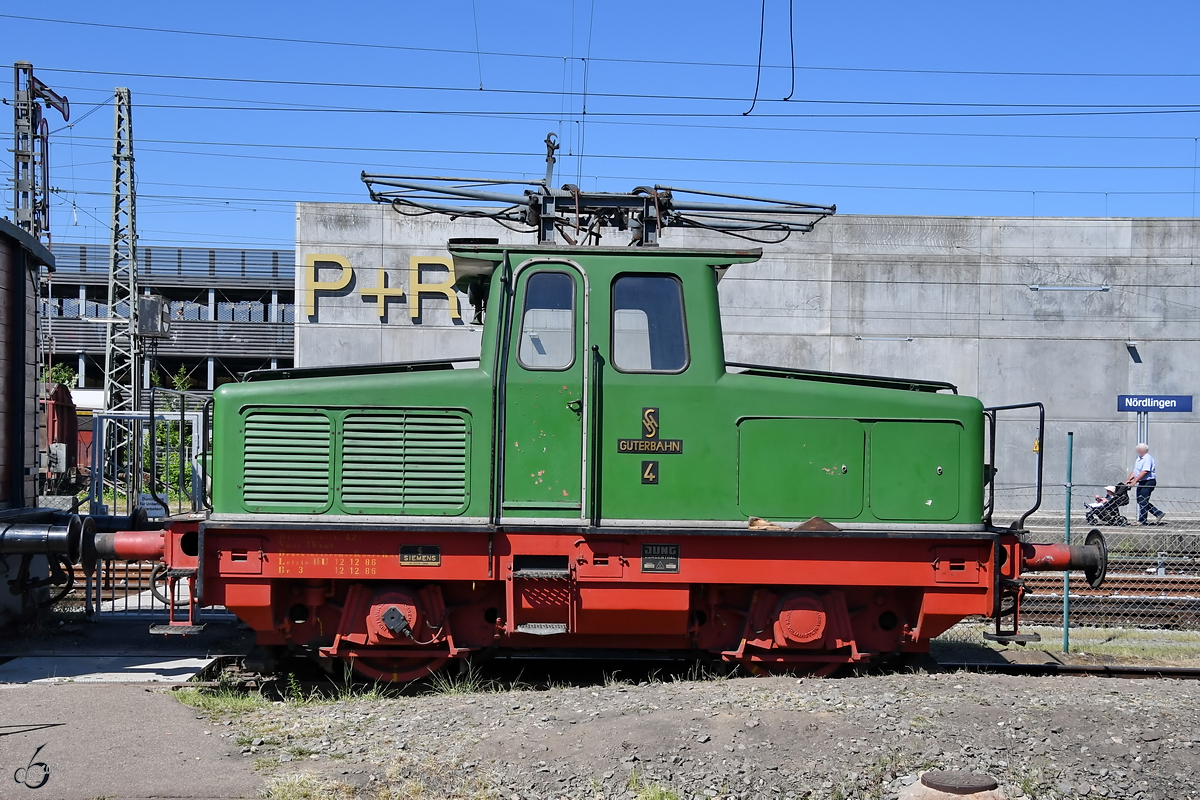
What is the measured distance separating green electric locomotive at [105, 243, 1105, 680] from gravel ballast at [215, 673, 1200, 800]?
79 centimetres

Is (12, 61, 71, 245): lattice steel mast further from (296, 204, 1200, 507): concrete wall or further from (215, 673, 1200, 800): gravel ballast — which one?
(215, 673, 1200, 800): gravel ballast

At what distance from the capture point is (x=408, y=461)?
24.0ft

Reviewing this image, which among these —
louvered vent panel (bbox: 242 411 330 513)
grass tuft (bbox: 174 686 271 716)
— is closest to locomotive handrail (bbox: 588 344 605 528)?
louvered vent panel (bbox: 242 411 330 513)

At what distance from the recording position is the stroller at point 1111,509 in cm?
1251

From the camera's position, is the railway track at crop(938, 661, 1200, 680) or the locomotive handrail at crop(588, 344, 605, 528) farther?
the railway track at crop(938, 661, 1200, 680)

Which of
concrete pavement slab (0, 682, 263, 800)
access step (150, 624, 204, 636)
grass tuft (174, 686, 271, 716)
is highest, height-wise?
access step (150, 624, 204, 636)

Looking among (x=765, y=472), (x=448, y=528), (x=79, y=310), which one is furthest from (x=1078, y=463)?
(x=79, y=310)

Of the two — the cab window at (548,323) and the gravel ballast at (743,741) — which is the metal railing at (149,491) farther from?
the cab window at (548,323)

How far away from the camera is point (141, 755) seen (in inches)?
231

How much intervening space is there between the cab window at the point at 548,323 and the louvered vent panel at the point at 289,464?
5.33 ft

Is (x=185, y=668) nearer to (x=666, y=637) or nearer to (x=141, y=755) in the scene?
(x=141, y=755)

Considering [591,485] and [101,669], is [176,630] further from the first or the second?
[591,485]

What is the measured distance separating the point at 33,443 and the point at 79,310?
41.7 m

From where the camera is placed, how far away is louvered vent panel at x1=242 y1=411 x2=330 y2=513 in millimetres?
7332
